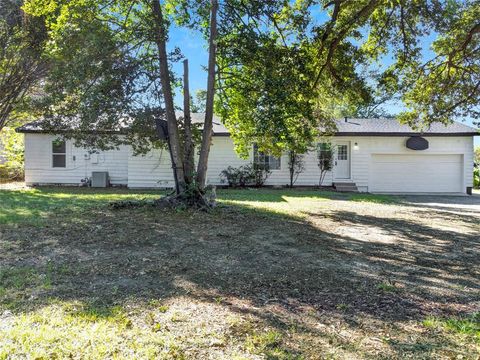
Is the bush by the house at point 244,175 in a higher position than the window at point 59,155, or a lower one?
lower

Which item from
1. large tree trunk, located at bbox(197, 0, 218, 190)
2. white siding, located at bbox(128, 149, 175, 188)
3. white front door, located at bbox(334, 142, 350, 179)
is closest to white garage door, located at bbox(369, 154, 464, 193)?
white front door, located at bbox(334, 142, 350, 179)

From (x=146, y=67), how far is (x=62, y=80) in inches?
70.5

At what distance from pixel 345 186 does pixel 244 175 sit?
465 cm

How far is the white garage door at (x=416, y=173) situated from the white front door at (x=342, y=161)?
115cm

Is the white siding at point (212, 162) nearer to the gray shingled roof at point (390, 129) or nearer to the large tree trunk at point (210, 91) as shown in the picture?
the gray shingled roof at point (390, 129)

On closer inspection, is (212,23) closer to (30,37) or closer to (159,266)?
(159,266)

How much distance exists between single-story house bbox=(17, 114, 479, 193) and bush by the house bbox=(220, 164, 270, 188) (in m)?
0.31

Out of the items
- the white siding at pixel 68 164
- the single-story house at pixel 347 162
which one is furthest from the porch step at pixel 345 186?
the white siding at pixel 68 164

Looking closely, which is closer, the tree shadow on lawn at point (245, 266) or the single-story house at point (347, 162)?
the tree shadow on lawn at point (245, 266)

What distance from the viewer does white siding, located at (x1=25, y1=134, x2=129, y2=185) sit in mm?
17234

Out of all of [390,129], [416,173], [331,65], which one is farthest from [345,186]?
[331,65]

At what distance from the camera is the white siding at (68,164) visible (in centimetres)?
1723

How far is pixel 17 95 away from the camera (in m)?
15.8

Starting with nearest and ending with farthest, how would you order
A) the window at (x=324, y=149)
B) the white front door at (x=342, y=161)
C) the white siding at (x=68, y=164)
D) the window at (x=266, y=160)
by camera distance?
the white siding at (x=68, y=164) < the window at (x=324, y=149) < the window at (x=266, y=160) < the white front door at (x=342, y=161)
